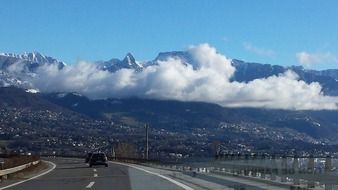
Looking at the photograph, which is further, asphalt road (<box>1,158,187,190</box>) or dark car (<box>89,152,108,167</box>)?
dark car (<box>89,152,108,167</box>)

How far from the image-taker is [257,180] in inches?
1235

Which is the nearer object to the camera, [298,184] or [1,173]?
[298,184]

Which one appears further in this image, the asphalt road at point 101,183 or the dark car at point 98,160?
the dark car at point 98,160

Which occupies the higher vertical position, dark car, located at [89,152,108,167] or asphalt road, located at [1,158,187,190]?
dark car, located at [89,152,108,167]

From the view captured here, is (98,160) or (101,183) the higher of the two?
(98,160)

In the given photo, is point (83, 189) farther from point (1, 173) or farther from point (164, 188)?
point (1, 173)

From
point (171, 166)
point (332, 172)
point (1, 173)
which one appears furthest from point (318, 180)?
point (171, 166)

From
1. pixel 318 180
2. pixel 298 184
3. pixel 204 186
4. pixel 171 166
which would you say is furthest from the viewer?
pixel 171 166

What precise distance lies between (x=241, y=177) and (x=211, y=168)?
12050mm

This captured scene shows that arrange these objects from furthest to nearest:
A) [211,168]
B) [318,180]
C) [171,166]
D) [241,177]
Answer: [171,166]
[211,168]
[241,177]
[318,180]

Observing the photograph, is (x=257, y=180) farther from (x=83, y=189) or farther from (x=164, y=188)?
(x=83, y=189)

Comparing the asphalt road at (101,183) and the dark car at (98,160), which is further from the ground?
the dark car at (98,160)

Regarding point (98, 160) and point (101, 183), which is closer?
point (101, 183)

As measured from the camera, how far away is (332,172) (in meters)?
28.4
